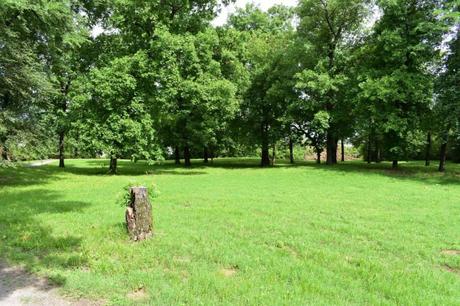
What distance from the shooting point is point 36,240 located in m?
6.88

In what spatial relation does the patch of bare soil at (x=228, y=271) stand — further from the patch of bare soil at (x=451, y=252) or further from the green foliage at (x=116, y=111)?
the green foliage at (x=116, y=111)

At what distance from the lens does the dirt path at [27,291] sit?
4.46m

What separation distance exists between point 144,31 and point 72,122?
7763 millimetres

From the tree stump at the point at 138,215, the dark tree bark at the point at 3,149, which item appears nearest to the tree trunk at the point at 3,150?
the dark tree bark at the point at 3,149

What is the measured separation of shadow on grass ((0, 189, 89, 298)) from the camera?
5.76m

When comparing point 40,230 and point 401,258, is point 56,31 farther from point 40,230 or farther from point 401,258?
point 401,258

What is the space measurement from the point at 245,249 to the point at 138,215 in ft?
7.16

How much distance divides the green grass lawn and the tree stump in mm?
223

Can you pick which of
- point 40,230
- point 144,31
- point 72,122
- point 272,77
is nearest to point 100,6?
point 144,31

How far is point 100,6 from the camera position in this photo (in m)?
23.1

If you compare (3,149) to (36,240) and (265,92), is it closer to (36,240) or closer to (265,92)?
(36,240)

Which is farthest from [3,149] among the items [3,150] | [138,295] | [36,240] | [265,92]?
[265,92]

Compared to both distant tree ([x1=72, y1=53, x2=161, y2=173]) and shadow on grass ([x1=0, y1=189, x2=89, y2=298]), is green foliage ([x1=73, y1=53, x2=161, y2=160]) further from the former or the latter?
shadow on grass ([x1=0, y1=189, x2=89, y2=298])

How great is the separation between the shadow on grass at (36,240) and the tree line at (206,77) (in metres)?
6.12
